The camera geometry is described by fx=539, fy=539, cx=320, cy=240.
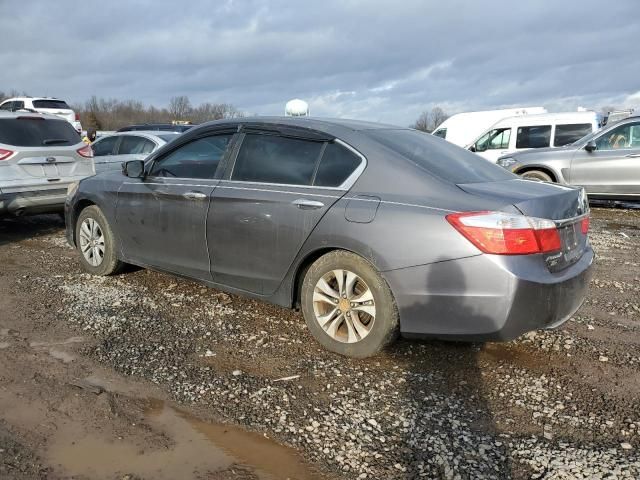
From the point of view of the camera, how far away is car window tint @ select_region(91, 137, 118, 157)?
10.3 m

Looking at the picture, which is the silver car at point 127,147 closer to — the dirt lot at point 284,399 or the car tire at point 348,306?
the dirt lot at point 284,399

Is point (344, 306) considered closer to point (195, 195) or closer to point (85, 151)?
point (195, 195)

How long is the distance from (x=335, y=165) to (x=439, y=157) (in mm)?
741

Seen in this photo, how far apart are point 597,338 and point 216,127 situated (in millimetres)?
3382

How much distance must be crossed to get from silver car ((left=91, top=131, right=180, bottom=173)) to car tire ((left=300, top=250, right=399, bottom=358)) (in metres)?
6.86

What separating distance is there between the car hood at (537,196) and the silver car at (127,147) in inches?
290

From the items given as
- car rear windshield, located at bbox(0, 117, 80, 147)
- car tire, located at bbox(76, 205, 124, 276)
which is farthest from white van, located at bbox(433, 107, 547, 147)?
car tire, located at bbox(76, 205, 124, 276)

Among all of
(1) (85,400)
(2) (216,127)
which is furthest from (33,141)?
(1) (85,400)

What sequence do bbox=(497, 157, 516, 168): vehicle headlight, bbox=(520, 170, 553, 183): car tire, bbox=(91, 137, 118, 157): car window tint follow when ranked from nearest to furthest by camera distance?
1. bbox=(91, 137, 118, 157): car window tint
2. bbox=(520, 170, 553, 183): car tire
3. bbox=(497, 157, 516, 168): vehicle headlight

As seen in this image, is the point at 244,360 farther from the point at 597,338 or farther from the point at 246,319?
the point at 597,338

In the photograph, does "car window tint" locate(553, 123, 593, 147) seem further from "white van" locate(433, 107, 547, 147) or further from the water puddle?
the water puddle

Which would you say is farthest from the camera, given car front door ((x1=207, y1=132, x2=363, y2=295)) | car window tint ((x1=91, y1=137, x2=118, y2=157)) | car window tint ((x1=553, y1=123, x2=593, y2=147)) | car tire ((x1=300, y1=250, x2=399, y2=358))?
car window tint ((x1=553, y1=123, x2=593, y2=147))

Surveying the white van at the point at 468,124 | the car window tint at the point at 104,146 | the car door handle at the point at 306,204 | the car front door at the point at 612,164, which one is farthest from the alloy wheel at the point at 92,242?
the white van at the point at 468,124

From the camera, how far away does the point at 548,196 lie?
328cm
